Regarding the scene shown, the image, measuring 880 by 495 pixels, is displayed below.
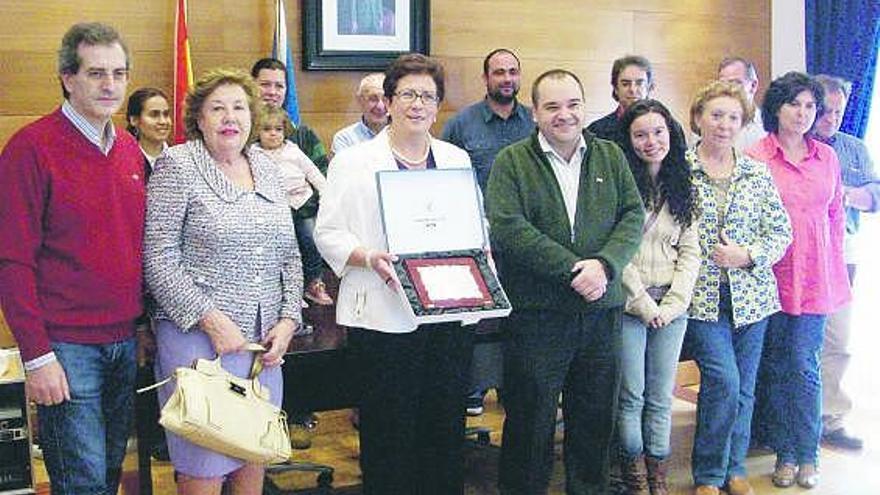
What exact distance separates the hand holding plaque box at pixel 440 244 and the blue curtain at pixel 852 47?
134 inches

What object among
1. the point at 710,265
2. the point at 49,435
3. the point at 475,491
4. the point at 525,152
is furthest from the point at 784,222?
the point at 49,435

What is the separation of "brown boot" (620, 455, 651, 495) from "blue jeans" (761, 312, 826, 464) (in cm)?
67

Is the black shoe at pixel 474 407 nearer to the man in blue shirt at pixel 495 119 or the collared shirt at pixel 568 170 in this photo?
the man in blue shirt at pixel 495 119

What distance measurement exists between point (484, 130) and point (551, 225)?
1699mm

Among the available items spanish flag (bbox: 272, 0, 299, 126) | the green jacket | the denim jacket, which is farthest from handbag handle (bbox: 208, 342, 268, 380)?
spanish flag (bbox: 272, 0, 299, 126)

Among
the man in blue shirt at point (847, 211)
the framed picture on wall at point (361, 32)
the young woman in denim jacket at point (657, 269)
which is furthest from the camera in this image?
the framed picture on wall at point (361, 32)

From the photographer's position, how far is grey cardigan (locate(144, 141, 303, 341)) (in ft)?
8.00

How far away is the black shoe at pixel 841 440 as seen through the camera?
14.0ft

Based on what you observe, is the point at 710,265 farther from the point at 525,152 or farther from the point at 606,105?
the point at 606,105

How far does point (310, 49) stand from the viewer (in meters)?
4.91

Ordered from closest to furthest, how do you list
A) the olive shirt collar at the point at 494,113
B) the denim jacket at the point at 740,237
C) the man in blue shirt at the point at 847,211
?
the denim jacket at the point at 740,237 → the man in blue shirt at the point at 847,211 → the olive shirt collar at the point at 494,113

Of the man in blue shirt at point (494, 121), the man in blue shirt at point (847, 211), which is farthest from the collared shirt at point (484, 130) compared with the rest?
the man in blue shirt at point (847, 211)

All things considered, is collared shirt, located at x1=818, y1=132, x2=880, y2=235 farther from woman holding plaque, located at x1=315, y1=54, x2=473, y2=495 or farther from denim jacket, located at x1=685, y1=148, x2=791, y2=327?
woman holding plaque, located at x1=315, y1=54, x2=473, y2=495

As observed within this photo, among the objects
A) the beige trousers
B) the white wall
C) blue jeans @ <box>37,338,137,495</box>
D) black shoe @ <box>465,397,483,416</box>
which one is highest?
the white wall
